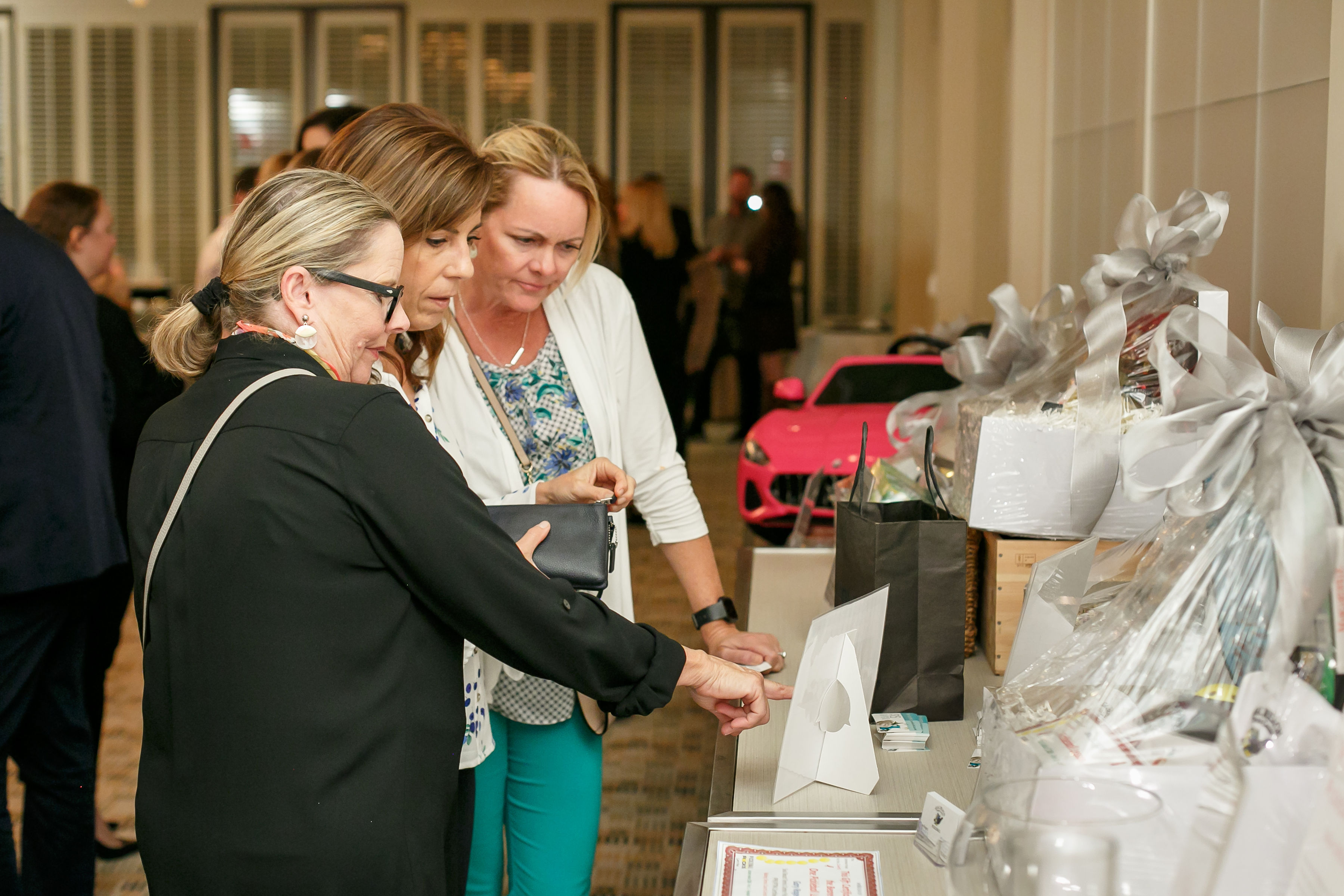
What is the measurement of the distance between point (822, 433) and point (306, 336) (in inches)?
107

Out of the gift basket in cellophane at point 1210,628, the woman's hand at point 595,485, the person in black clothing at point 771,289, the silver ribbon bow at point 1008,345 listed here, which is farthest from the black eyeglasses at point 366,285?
the person in black clothing at point 771,289

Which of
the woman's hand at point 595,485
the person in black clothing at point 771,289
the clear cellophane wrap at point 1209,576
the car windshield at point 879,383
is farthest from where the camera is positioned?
the person in black clothing at point 771,289

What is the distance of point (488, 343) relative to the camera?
72.9 inches

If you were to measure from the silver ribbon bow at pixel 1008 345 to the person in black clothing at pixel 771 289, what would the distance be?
246 inches

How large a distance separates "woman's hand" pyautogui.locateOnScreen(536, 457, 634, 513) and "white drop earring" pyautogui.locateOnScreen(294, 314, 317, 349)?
1.60 feet

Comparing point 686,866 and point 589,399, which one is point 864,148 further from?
point 686,866

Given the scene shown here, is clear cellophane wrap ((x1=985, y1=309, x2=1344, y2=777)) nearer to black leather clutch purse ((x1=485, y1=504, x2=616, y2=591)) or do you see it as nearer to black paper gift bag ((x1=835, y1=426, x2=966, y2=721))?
black paper gift bag ((x1=835, y1=426, x2=966, y2=721))

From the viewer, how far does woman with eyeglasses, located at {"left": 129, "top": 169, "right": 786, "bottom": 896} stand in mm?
1122

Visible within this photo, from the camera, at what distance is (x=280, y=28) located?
1014 centimetres

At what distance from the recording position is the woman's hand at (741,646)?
1.80 metres

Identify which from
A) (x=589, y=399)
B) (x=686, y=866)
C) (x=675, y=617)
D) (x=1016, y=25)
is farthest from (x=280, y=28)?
(x=686, y=866)

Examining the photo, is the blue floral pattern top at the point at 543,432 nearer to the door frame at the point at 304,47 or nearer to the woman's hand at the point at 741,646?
the woman's hand at the point at 741,646

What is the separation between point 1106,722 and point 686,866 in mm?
446

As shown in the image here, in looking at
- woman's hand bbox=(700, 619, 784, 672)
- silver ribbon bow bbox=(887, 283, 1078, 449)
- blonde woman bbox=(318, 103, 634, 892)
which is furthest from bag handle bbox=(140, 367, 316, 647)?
silver ribbon bow bbox=(887, 283, 1078, 449)
